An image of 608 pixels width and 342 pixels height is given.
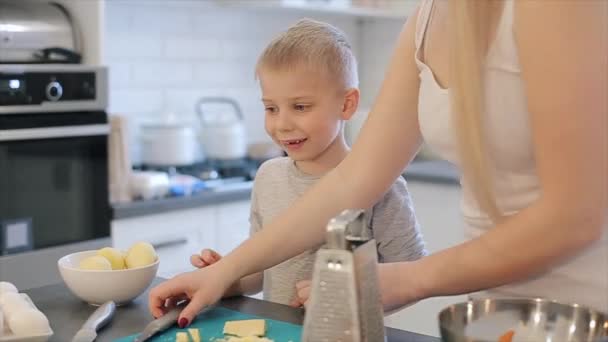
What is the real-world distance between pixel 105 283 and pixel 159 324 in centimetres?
16

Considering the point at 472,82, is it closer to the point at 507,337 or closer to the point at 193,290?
the point at 507,337

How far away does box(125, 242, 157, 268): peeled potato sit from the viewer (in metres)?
1.29

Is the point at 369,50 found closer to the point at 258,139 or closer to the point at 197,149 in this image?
the point at 258,139

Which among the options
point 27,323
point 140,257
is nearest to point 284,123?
point 140,257

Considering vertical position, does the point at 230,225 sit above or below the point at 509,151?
below

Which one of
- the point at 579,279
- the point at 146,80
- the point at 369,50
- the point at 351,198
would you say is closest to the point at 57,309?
the point at 351,198

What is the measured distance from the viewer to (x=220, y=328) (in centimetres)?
115

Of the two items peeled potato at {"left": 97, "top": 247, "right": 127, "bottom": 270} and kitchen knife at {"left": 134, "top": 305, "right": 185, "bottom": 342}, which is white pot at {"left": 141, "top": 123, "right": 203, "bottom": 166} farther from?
kitchen knife at {"left": 134, "top": 305, "right": 185, "bottom": 342}

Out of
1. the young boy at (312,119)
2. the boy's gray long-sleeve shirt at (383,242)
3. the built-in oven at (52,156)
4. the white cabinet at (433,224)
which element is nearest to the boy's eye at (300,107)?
the young boy at (312,119)

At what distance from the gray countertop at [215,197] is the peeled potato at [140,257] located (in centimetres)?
119

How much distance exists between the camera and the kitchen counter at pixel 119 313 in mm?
1123

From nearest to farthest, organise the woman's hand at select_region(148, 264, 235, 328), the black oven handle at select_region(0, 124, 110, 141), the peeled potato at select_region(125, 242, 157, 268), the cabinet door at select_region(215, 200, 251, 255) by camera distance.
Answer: the woman's hand at select_region(148, 264, 235, 328)
the peeled potato at select_region(125, 242, 157, 268)
the black oven handle at select_region(0, 124, 110, 141)
the cabinet door at select_region(215, 200, 251, 255)

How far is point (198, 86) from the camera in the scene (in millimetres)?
3248

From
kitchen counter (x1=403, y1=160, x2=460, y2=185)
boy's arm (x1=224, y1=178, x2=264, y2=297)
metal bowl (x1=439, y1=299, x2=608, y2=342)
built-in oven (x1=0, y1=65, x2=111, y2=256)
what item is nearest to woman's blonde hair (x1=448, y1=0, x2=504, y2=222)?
metal bowl (x1=439, y1=299, x2=608, y2=342)
